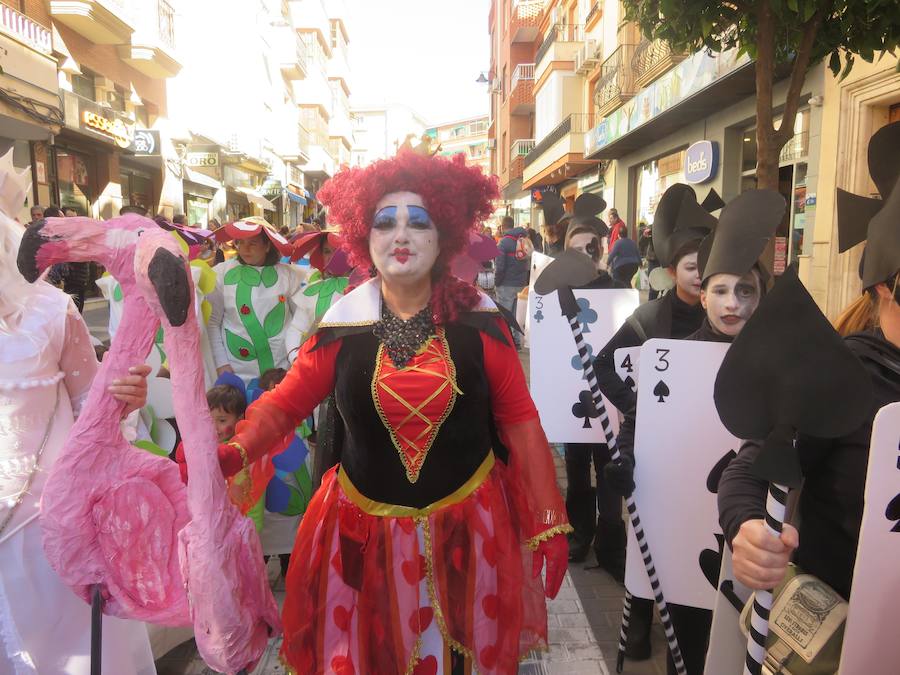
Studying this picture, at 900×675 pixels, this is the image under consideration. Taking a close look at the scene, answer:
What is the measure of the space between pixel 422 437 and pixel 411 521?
258mm

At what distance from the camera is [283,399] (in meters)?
2.06

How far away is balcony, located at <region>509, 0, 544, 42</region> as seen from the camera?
31703 mm

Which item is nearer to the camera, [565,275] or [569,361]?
[565,275]

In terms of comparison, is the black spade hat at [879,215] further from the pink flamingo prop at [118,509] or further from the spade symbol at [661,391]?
the pink flamingo prop at [118,509]

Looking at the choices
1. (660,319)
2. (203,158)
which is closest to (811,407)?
(660,319)

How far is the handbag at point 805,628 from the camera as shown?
1391 millimetres

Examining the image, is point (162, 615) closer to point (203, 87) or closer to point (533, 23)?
point (203, 87)

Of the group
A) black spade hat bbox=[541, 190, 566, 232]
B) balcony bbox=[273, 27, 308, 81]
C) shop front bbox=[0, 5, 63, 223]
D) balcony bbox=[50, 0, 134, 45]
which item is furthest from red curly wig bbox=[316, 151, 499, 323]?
balcony bbox=[273, 27, 308, 81]

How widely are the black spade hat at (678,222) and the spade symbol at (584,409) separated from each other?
90 centimetres

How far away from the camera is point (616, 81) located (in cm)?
1669

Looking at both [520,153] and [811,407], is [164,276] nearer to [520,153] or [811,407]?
[811,407]

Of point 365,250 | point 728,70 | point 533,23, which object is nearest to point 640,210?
point 728,70

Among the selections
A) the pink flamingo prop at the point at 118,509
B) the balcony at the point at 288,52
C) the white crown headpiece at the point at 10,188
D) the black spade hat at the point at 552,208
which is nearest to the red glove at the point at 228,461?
the pink flamingo prop at the point at 118,509

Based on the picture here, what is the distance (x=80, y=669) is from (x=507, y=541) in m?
1.37
